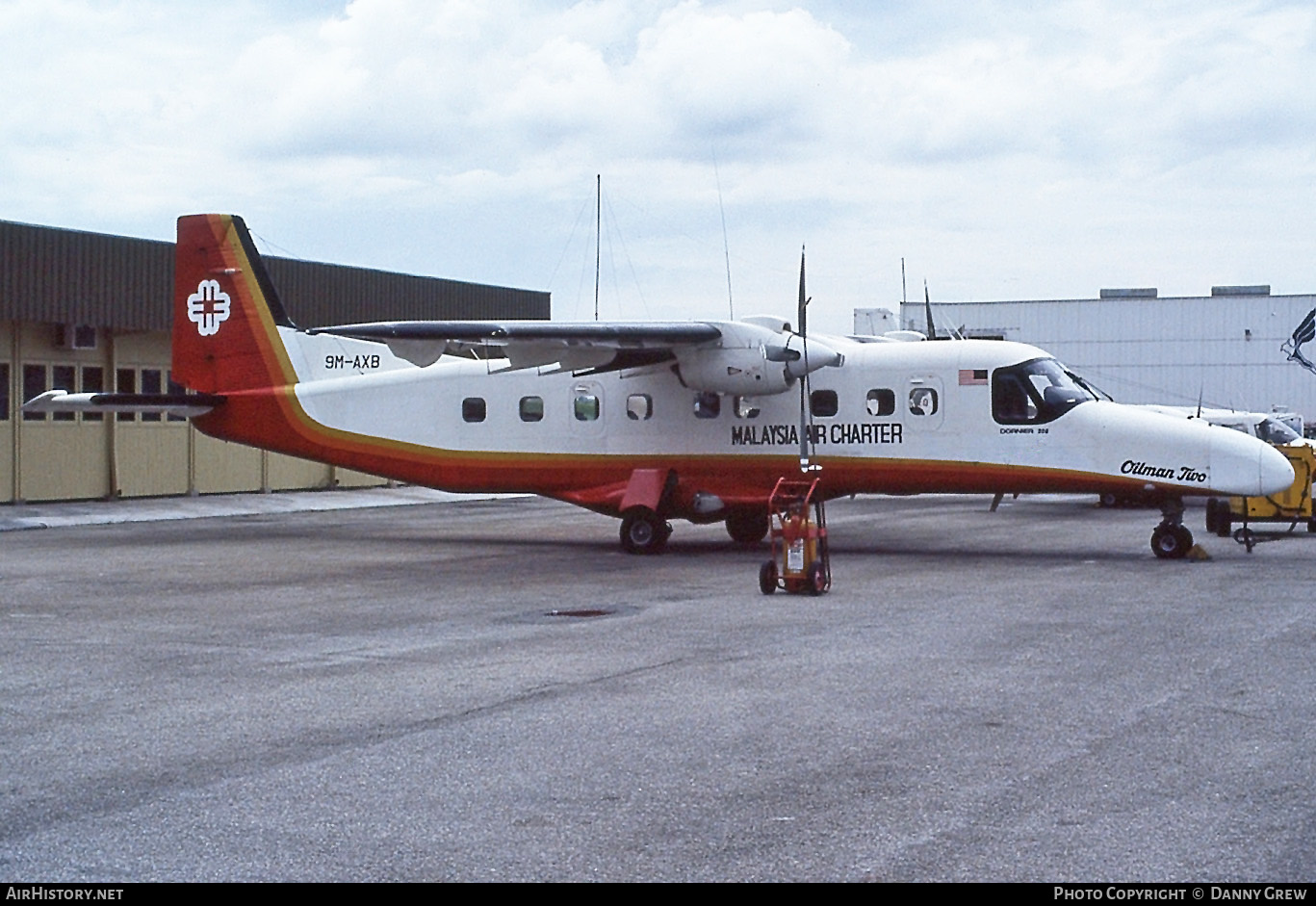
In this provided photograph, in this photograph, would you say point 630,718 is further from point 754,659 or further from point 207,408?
point 207,408

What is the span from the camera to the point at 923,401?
19.8 meters

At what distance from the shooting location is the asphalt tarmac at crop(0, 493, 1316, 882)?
5.79 meters

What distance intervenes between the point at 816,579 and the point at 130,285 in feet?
68.7

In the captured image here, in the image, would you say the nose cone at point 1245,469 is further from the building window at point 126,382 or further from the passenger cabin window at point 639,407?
the building window at point 126,382

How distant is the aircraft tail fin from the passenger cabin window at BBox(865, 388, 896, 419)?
361 inches

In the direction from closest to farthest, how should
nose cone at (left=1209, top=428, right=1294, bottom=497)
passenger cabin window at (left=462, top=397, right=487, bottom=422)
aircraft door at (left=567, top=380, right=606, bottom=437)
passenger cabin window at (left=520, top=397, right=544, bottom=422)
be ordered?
nose cone at (left=1209, top=428, right=1294, bottom=497) < aircraft door at (left=567, top=380, right=606, bottom=437) < passenger cabin window at (left=520, top=397, right=544, bottom=422) < passenger cabin window at (left=462, top=397, right=487, bottom=422)

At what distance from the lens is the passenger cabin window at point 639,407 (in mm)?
21078

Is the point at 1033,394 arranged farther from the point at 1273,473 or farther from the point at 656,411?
the point at 656,411

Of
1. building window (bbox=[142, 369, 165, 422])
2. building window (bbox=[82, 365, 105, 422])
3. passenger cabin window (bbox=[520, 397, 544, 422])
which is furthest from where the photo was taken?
building window (bbox=[142, 369, 165, 422])

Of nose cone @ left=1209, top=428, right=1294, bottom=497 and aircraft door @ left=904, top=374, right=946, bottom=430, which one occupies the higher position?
aircraft door @ left=904, top=374, right=946, bottom=430

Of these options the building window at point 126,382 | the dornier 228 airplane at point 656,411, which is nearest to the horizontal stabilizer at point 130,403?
the dornier 228 airplane at point 656,411

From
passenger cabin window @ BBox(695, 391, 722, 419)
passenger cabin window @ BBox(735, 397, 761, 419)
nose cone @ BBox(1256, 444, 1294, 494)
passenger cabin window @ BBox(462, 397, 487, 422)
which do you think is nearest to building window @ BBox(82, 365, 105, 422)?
passenger cabin window @ BBox(462, 397, 487, 422)

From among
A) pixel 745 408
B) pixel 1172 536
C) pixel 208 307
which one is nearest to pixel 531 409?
pixel 745 408

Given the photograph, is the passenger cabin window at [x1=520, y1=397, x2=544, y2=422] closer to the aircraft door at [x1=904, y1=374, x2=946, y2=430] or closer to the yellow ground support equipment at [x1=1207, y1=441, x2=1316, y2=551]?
the aircraft door at [x1=904, y1=374, x2=946, y2=430]
